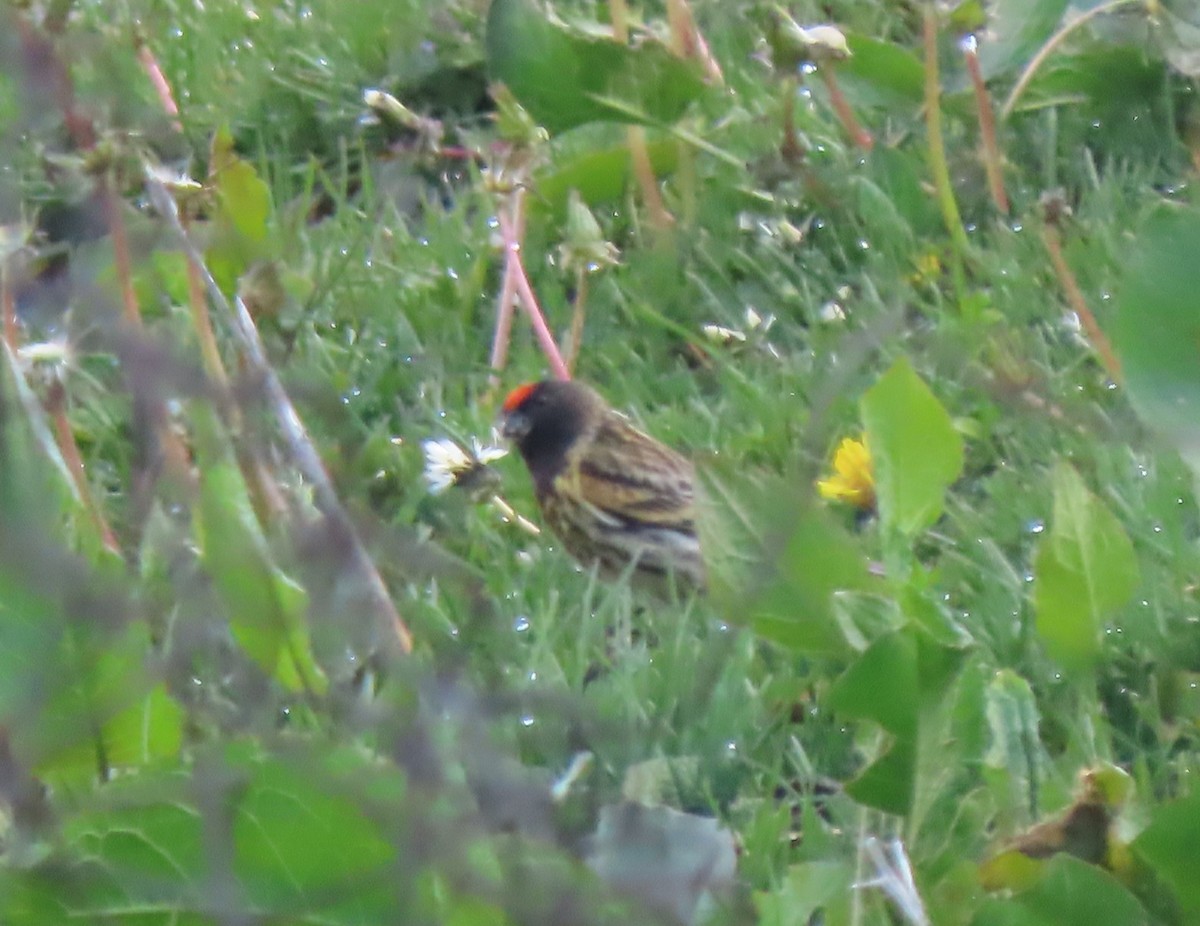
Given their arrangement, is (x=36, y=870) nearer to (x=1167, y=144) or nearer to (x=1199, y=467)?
(x=1199, y=467)

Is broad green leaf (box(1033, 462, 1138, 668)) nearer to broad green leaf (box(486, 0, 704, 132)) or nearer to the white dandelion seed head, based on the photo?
the white dandelion seed head

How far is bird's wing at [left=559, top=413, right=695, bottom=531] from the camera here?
11.8ft

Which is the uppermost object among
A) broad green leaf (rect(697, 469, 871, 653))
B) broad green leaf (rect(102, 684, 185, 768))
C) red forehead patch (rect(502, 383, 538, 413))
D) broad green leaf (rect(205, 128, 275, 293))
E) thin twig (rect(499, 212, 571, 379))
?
broad green leaf (rect(205, 128, 275, 293))

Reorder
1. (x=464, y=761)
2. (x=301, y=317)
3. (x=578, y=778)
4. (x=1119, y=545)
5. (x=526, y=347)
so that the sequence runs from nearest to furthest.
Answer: (x=464, y=761) → (x=1119, y=545) → (x=578, y=778) → (x=301, y=317) → (x=526, y=347)

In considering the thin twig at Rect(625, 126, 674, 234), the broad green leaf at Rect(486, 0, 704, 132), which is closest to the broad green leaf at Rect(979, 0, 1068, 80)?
the broad green leaf at Rect(486, 0, 704, 132)

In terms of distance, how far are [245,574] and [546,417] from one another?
A: 173 centimetres

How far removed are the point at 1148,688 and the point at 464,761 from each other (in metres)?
1.26

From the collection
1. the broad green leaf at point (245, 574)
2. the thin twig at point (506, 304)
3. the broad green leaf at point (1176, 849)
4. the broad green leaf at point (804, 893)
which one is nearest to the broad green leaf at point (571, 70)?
the thin twig at point (506, 304)

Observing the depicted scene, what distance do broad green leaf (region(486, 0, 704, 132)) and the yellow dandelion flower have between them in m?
0.88

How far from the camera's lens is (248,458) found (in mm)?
2324

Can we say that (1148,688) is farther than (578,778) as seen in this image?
Yes

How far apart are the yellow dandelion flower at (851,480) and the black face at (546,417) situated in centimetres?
53

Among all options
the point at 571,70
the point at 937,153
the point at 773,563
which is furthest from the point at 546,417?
the point at 773,563

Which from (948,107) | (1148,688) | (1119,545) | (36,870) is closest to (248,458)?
(36,870)
